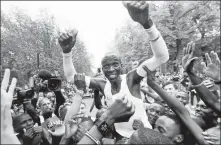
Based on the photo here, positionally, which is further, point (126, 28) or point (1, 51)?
point (126, 28)

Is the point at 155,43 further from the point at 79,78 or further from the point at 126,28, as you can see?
the point at 126,28

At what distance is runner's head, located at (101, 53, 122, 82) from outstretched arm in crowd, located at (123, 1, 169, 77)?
27 centimetres

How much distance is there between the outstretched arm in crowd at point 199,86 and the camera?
1.95 m

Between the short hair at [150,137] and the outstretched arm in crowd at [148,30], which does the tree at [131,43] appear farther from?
the short hair at [150,137]

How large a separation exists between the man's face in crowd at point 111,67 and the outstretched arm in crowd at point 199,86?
0.75 metres

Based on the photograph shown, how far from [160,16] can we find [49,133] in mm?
21301

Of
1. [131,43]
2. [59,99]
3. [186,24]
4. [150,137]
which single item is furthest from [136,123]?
[131,43]

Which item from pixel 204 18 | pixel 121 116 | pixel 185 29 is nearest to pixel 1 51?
pixel 185 29

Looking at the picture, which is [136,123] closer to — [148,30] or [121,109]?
[121,109]

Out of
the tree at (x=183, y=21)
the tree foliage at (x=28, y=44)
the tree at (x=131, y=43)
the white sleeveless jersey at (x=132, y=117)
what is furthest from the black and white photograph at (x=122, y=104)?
the tree at (x=131, y=43)

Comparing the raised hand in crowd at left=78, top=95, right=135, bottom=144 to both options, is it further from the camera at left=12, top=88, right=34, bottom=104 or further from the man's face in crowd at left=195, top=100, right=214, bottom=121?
the camera at left=12, top=88, right=34, bottom=104

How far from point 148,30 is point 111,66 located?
0.61 m

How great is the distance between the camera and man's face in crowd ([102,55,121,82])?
2.65 meters

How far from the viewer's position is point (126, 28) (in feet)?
115
